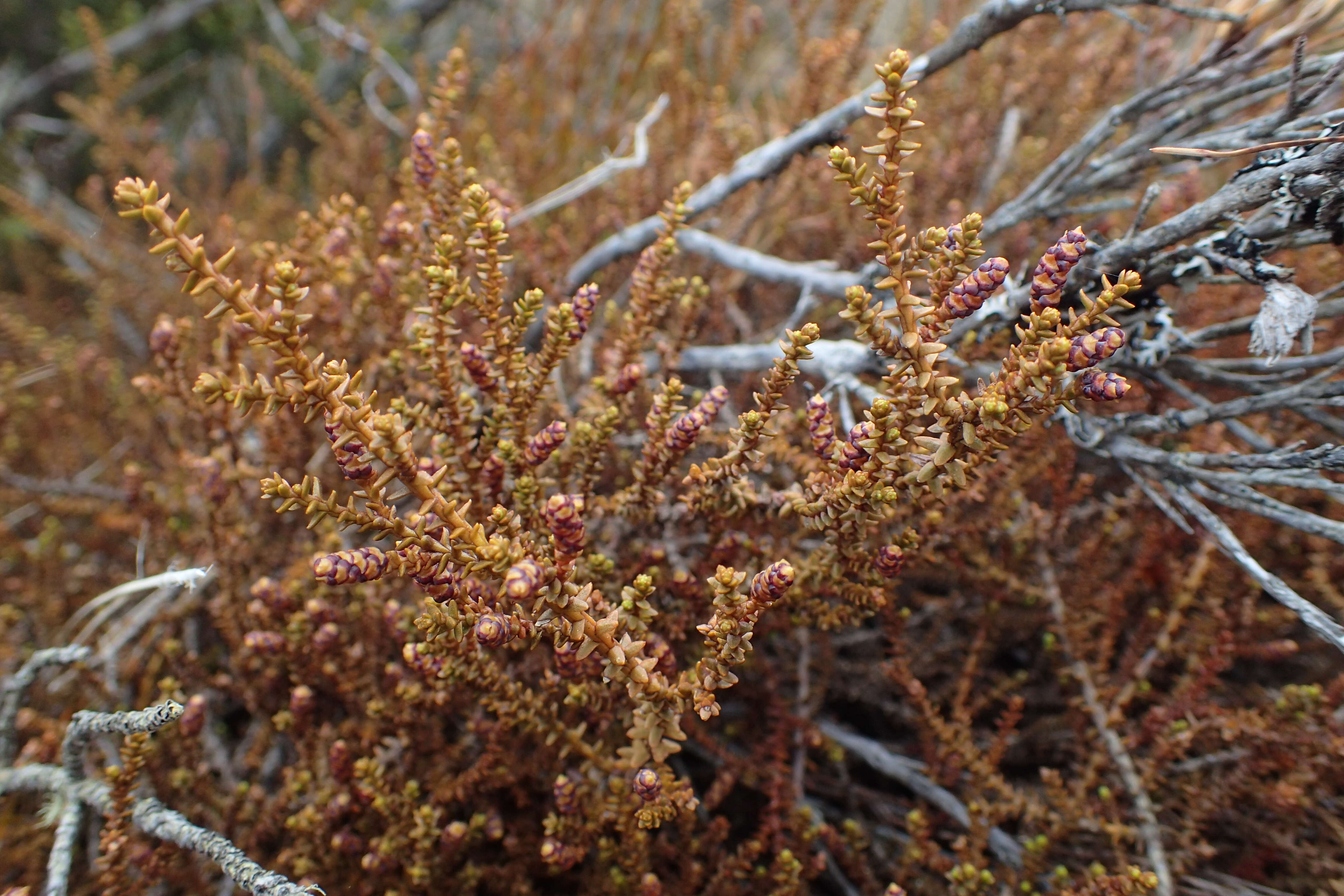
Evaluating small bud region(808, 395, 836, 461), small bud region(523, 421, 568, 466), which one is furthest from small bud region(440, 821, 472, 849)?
small bud region(808, 395, 836, 461)

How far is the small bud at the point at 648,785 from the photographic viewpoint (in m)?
1.01

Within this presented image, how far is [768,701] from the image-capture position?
5.29 ft

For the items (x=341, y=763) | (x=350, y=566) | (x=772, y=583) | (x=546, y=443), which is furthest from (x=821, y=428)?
(x=341, y=763)

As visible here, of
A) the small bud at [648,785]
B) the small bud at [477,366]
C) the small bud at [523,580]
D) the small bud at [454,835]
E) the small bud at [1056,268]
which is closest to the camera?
the small bud at [523,580]

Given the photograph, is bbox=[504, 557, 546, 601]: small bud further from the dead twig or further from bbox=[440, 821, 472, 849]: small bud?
the dead twig

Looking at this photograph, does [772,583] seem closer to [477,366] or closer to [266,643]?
[477,366]

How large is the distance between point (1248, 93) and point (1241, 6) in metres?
0.28

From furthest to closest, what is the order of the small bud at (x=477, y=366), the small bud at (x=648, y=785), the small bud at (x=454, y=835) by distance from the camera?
the small bud at (x=454, y=835), the small bud at (x=477, y=366), the small bud at (x=648, y=785)

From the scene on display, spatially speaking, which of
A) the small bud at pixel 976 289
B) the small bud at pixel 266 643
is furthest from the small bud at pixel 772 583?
the small bud at pixel 266 643

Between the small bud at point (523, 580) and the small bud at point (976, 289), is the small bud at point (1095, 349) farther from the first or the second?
the small bud at point (523, 580)

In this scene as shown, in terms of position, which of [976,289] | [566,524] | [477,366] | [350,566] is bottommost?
[350,566]

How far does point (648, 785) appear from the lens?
1.01 meters

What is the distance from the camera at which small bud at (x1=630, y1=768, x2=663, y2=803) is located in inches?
39.7

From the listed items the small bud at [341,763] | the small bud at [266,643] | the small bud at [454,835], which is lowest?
the small bud at [454,835]
